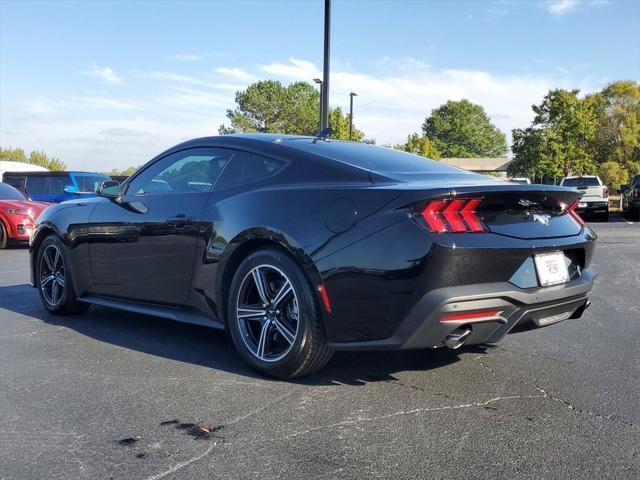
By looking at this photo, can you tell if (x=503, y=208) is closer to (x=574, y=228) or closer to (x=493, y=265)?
(x=493, y=265)

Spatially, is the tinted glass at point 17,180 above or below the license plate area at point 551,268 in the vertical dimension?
above

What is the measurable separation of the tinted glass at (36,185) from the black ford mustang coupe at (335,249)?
1487 centimetres

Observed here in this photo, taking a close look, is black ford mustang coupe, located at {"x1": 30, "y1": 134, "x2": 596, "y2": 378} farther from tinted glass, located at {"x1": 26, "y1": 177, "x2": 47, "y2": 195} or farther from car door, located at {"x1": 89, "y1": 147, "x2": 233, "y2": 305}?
tinted glass, located at {"x1": 26, "y1": 177, "x2": 47, "y2": 195}

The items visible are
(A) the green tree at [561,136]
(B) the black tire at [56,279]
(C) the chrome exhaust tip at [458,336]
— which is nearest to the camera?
(C) the chrome exhaust tip at [458,336]

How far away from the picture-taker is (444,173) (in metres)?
4.00

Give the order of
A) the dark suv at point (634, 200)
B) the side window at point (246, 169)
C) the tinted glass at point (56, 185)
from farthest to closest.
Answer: the dark suv at point (634, 200) → the tinted glass at point (56, 185) → the side window at point (246, 169)

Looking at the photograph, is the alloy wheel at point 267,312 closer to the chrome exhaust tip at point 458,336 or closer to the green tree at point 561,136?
the chrome exhaust tip at point 458,336

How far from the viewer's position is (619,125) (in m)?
43.3

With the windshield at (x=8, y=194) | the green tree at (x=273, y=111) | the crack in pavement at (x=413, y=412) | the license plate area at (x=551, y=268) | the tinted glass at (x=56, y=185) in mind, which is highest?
the green tree at (x=273, y=111)

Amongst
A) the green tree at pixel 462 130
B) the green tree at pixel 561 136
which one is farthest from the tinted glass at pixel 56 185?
the green tree at pixel 462 130

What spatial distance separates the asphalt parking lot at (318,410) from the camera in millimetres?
2619

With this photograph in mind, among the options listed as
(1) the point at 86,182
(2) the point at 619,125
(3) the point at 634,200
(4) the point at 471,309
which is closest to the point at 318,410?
(4) the point at 471,309

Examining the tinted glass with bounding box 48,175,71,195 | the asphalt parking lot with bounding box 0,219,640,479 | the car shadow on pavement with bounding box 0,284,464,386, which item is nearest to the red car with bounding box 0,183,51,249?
the tinted glass with bounding box 48,175,71,195

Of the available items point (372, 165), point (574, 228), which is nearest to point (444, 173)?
point (372, 165)
